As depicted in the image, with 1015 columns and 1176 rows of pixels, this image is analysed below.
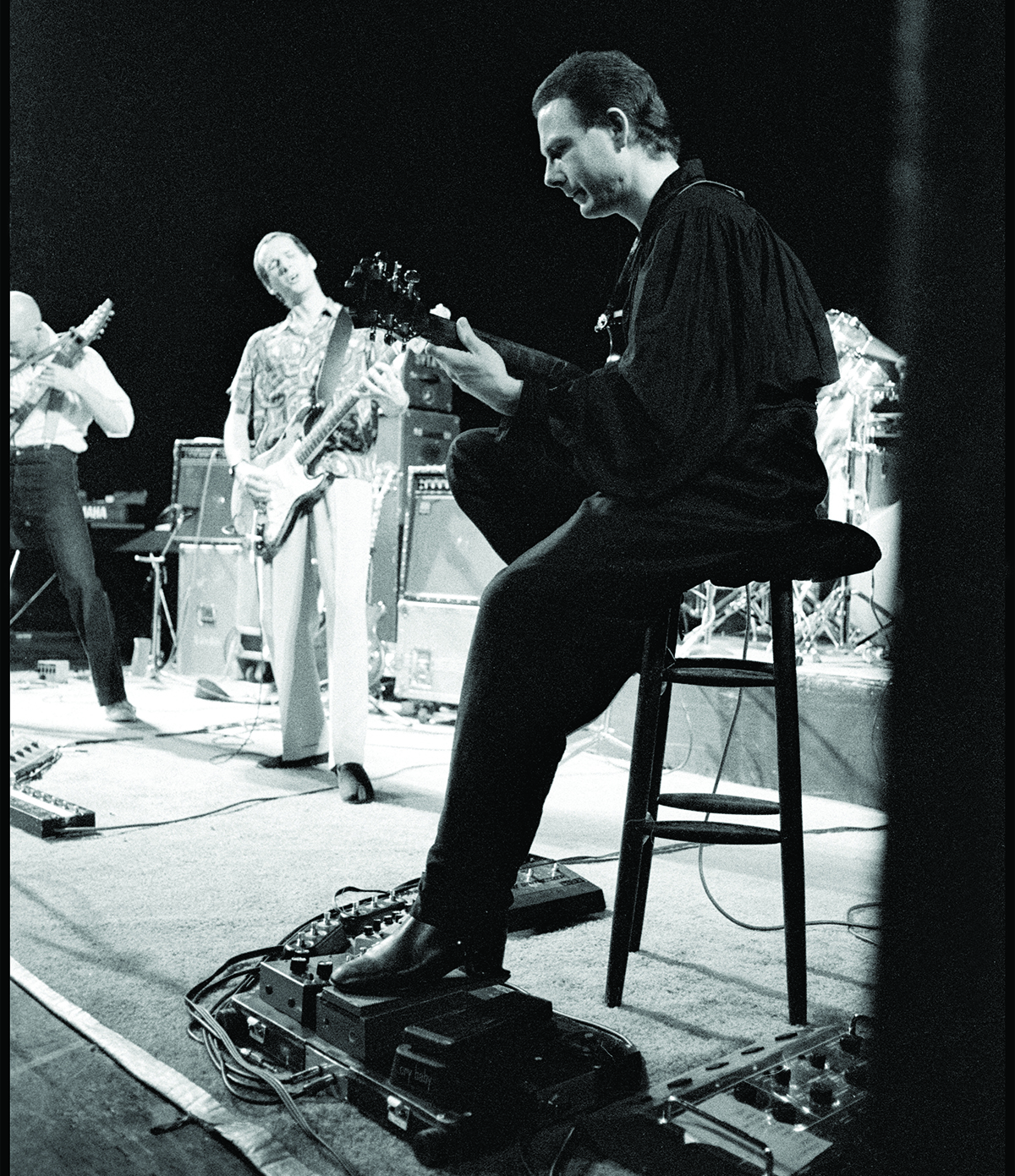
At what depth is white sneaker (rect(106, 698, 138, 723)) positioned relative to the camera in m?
5.23

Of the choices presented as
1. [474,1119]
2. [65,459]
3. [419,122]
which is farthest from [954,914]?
[419,122]

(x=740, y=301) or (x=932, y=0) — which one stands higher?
(x=740, y=301)

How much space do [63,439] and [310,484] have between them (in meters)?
1.84

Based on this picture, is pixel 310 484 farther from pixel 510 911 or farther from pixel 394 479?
pixel 394 479

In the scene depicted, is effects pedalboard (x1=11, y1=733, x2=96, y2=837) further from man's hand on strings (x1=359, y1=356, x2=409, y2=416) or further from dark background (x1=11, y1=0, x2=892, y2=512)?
dark background (x1=11, y1=0, x2=892, y2=512)

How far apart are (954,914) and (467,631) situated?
531 cm

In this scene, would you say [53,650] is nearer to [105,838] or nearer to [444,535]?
[444,535]

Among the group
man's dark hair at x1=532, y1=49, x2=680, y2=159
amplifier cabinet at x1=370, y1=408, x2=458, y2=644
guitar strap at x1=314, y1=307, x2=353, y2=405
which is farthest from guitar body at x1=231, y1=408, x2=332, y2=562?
amplifier cabinet at x1=370, y1=408, x2=458, y2=644

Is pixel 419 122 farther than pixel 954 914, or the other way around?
pixel 419 122

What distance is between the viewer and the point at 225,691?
6582 mm

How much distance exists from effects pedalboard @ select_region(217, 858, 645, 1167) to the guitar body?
2287 millimetres

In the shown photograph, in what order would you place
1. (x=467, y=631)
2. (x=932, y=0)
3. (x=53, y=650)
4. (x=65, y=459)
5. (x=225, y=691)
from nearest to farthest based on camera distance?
(x=932, y=0) → (x=65, y=459) → (x=467, y=631) → (x=225, y=691) → (x=53, y=650)

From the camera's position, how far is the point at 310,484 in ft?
12.8

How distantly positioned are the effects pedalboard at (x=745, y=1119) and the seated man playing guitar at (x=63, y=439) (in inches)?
156
